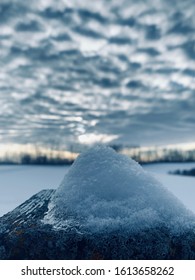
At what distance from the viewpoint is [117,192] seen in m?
3.29

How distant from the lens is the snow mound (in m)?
3.05

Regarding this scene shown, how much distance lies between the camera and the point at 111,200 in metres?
3.21

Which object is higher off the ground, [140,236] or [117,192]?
[117,192]

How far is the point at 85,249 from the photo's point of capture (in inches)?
113

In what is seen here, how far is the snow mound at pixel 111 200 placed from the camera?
3047 millimetres

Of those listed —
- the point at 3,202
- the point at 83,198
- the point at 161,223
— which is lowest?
the point at 3,202
